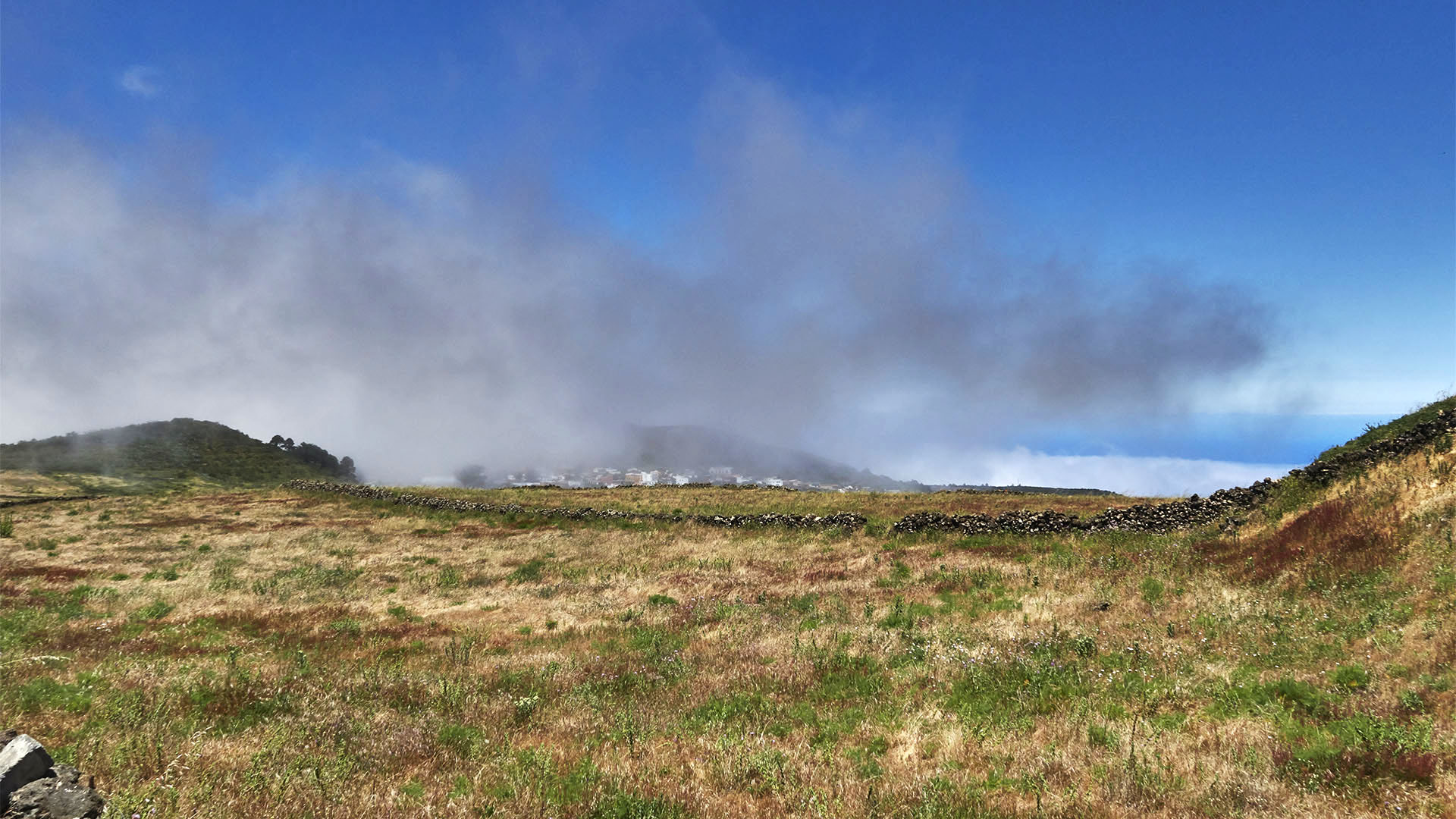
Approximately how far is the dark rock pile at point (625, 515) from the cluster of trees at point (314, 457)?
107 metres

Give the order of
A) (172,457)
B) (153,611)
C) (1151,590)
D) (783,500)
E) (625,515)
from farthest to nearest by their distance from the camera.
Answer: (172,457)
(783,500)
(625,515)
(153,611)
(1151,590)

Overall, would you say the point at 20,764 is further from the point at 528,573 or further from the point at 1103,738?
the point at 528,573

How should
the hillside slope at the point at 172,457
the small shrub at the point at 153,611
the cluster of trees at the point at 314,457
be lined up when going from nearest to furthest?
1. the small shrub at the point at 153,611
2. the hillside slope at the point at 172,457
3. the cluster of trees at the point at 314,457

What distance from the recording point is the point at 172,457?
133 meters

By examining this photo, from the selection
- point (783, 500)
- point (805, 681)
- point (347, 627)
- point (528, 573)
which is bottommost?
point (347, 627)

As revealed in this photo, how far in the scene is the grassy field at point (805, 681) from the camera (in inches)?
293

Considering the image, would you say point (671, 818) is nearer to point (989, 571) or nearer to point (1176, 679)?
point (1176, 679)

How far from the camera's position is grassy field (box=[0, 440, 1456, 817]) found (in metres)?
7.45

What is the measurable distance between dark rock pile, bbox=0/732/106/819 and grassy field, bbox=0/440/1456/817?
364 millimetres

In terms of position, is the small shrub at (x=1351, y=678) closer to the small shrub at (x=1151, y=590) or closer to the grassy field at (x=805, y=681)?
the grassy field at (x=805, y=681)

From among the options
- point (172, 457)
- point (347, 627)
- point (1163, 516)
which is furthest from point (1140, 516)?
point (172, 457)

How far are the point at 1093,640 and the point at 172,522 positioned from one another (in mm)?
61716

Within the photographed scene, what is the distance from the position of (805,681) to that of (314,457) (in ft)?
598

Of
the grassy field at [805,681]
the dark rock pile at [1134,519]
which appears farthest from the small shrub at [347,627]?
the dark rock pile at [1134,519]
